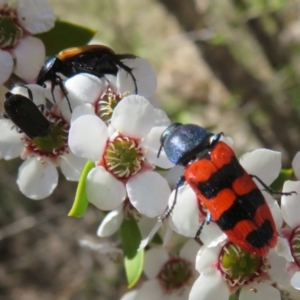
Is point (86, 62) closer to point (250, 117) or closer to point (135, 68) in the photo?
point (135, 68)

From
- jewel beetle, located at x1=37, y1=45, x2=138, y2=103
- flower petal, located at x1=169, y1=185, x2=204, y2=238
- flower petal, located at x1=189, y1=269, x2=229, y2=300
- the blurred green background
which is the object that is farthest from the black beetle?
the blurred green background

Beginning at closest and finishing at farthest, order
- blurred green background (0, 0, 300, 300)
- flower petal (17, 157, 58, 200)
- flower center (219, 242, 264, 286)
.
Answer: flower center (219, 242, 264, 286)
flower petal (17, 157, 58, 200)
blurred green background (0, 0, 300, 300)

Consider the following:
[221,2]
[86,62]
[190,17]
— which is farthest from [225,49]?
[86,62]

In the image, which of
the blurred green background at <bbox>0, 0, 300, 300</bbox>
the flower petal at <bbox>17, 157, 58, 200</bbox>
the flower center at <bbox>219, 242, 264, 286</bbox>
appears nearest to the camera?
the flower center at <bbox>219, 242, 264, 286</bbox>

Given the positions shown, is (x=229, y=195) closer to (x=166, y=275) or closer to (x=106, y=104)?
(x=106, y=104)

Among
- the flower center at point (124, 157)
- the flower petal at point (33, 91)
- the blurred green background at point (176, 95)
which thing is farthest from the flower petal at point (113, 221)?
the blurred green background at point (176, 95)

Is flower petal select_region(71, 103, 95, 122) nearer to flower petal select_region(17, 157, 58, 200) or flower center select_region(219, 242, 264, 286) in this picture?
flower petal select_region(17, 157, 58, 200)
